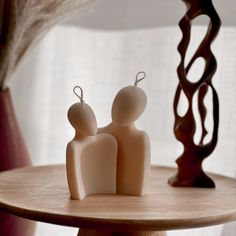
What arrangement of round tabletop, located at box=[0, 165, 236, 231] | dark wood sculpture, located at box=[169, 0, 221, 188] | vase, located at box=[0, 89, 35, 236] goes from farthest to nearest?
vase, located at box=[0, 89, 35, 236]
dark wood sculpture, located at box=[169, 0, 221, 188]
round tabletop, located at box=[0, 165, 236, 231]

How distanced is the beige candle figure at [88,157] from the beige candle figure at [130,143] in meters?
0.01

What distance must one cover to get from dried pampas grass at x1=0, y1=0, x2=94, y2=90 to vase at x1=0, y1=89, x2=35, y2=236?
1.9 inches

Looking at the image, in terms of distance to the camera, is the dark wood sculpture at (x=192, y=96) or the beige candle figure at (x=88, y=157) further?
the dark wood sculpture at (x=192, y=96)

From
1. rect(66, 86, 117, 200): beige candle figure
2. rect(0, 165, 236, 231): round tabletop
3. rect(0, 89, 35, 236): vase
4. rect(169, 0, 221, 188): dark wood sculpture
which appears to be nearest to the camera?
rect(0, 165, 236, 231): round tabletop

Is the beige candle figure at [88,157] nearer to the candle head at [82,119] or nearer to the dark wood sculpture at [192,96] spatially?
the candle head at [82,119]

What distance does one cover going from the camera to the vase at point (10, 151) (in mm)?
1028

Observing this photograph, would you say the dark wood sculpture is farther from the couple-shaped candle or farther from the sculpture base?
the couple-shaped candle

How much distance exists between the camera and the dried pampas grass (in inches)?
39.1

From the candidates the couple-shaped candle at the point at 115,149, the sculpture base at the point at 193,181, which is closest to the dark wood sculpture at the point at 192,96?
the sculpture base at the point at 193,181

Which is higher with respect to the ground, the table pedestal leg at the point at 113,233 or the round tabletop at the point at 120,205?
the round tabletop at the point at 120,205

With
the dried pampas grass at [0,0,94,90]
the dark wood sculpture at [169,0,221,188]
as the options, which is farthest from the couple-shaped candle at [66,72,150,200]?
the dried pampas grass at [0,0,94,90]

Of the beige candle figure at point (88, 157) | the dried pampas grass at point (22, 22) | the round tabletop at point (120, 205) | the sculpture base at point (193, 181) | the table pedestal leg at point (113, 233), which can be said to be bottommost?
the table pedestal leg at point (113, 233)

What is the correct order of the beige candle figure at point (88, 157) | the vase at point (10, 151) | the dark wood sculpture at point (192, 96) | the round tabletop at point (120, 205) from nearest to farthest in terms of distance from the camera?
1. the round tabletop at point (120, 205)
2. the beige candle figure at point (88, 157)
3. the dark wood sculpture at point (192, 96)
4. the vase at point (10, 151)

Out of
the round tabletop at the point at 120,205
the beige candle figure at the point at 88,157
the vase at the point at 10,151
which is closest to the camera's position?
the round tabletop at the point at 120,205
